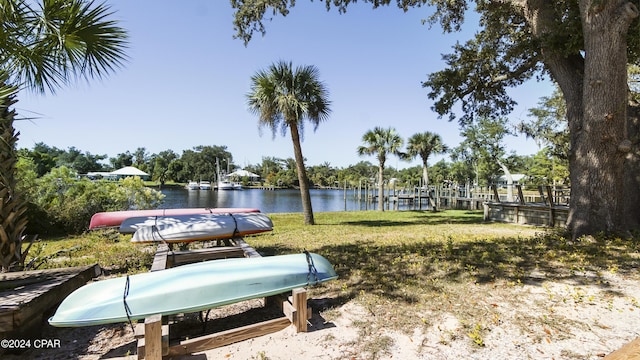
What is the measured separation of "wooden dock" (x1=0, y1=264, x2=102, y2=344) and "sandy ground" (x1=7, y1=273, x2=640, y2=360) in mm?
271

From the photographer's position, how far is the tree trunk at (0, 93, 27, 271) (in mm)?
3494

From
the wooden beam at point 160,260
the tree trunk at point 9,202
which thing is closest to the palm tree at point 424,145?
the wooden beam at point 160,260

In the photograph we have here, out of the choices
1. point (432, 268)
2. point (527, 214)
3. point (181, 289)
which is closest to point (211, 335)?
point (181, 289)

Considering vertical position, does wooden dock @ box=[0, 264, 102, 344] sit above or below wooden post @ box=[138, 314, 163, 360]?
above

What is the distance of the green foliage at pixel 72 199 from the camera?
978cm

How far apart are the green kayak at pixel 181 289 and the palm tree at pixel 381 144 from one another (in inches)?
739

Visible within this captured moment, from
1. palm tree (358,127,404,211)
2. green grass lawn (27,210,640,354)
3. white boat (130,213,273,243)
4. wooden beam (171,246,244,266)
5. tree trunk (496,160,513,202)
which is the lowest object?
green grass lawn (27,210,640,354)

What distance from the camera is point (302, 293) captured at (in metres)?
3.07

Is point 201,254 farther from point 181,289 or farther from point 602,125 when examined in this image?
point 602,125

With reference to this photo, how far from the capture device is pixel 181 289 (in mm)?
2713

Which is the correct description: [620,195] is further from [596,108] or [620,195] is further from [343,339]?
[343,339]

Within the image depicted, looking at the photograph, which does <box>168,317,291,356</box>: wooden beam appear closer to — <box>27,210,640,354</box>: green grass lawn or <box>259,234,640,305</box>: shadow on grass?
<box>27,210,640,354</box>: green grass lawn

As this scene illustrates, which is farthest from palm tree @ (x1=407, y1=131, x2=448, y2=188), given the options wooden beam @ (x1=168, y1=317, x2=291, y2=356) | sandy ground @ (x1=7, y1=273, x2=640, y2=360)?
wooden beam @ (x1=168, y1=317, x2=291, y2=356)

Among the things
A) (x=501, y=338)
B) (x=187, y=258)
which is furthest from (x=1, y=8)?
(x=501, y=338)
